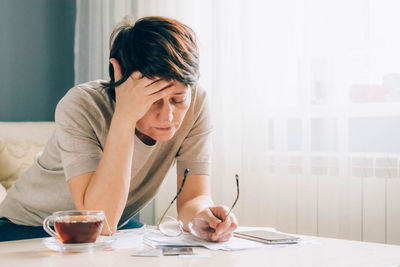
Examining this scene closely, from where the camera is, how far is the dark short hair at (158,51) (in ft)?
3.99

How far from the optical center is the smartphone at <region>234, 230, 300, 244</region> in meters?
1.05

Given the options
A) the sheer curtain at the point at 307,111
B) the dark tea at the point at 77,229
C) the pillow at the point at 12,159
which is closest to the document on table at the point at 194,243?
the dark tea at the point at 77,229

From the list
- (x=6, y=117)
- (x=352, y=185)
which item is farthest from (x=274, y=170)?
(x=6, y=117)

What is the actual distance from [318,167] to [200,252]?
1358mm

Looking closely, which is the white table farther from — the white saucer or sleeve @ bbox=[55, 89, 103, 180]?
sleeve @ bbox=[55, 89, 103, 180]

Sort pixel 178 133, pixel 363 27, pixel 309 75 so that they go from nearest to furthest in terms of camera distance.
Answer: pixel 178 133 < pixel 363 27 < pixel 309 75

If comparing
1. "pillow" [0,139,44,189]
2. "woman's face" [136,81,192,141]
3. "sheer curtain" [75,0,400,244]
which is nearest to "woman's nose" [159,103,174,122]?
"woman's face" [136,81,192,141]

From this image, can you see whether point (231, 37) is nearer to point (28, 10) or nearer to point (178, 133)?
point (178, 133)

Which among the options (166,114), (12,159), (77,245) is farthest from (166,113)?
(12,159)

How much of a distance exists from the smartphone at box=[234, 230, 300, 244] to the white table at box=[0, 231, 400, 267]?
31 millimetres

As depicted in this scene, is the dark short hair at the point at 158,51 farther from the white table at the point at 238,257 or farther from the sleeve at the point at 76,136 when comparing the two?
the white table at the point at 238,257

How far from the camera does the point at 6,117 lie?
302 centimetres

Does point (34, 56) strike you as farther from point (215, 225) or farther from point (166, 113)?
point (215, 225)

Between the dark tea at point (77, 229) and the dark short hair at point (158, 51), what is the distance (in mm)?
437
